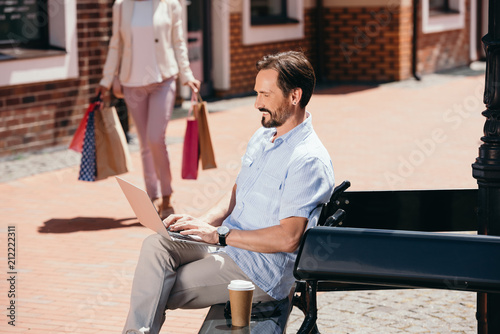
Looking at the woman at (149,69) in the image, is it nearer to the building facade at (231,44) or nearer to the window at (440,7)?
the building facade at (231,44)

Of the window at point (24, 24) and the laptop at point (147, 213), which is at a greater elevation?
the window at point (24, 24)

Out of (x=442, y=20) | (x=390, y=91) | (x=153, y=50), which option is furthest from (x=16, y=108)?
(x=442, y=20)

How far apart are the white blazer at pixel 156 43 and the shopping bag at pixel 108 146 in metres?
0.26

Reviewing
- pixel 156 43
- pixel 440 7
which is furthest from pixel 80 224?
pixel 440 7

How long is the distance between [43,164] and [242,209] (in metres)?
6.48

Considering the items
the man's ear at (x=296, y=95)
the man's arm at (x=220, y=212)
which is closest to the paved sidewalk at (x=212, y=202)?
the man's arm at (x=220, y=212)

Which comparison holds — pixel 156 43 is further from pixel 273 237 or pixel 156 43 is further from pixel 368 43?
pixel 368 43

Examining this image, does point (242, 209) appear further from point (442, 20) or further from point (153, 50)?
point (442, 20)

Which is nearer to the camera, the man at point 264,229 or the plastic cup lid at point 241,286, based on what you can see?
the plastic cup lid at point 241,286

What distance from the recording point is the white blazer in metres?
7.24

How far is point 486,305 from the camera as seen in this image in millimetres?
3715

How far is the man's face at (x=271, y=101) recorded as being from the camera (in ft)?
11.9

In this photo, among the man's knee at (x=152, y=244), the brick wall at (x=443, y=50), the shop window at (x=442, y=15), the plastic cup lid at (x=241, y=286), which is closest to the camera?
Answer: the plastic cup lid at (x=241, y=286)

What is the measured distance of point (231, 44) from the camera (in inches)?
636
